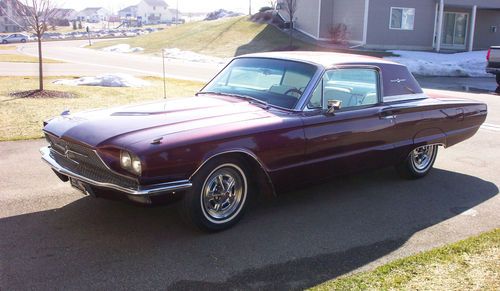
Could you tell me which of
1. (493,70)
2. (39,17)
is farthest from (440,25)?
(39,17)

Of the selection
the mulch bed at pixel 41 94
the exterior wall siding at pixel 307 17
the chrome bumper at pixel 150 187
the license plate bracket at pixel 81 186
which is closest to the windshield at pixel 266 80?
the chrome bumper at pixel 150 187

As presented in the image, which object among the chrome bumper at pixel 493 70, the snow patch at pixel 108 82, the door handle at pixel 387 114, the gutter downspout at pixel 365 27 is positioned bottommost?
the snow patch at pixel 108 82

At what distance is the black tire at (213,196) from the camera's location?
4.20 metres

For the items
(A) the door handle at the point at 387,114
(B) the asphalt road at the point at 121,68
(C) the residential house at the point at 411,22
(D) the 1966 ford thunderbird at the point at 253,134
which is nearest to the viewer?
(D) the 1966 ford thunderbird at the point at 253,134

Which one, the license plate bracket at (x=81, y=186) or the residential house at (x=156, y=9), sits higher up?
the residential house at (x=156, y=9)

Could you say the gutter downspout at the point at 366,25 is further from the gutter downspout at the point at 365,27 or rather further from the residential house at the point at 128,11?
the residential house at the point at 128,11

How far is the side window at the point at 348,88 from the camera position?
5.11 meters

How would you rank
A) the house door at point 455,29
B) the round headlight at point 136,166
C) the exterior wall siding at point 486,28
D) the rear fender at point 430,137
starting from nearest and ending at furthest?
the round headlight at point 136,166 → the rear fender at point 430,137 → the house door at point 455,29 → the exterior wall siding at point 486,28

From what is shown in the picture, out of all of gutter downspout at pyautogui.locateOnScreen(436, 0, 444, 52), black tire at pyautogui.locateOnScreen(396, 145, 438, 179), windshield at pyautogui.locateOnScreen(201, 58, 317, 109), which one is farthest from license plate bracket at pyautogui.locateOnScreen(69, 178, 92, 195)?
gutter downspout at pyautogui.locateOnScreen(436, 0, 444, 52)

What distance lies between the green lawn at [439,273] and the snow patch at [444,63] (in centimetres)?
2081

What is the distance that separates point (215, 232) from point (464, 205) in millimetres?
2837

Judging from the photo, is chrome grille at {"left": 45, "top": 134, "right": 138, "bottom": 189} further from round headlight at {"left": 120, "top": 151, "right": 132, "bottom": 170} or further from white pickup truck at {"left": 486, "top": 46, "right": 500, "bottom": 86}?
white pickup truck at {"left": 486, "top": 46, "right": 500, "bottom": 86}

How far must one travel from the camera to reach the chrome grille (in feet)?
13.3

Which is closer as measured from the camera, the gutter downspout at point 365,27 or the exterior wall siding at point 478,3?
the gutter downspout at point 365,27
